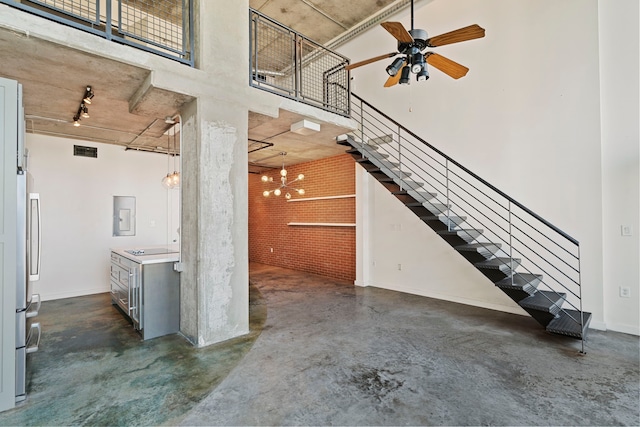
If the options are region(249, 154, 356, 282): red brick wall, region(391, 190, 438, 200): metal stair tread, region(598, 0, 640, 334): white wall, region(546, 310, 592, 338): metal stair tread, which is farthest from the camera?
region(249, 154, 356, 282): red brick wall

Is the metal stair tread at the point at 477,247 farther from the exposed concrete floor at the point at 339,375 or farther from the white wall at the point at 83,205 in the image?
the white wall at the point at 83,205

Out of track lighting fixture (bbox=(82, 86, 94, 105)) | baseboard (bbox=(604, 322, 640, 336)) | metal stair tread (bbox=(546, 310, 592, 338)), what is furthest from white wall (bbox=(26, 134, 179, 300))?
baseboard (bbox=(604, 322, 640, 336))

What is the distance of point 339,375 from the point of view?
9.59ft

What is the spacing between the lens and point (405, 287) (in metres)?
6.26

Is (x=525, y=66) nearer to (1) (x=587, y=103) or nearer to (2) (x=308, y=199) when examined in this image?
(1) (x=587, y=103)

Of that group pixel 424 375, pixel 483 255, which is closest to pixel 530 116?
pixel 483 255

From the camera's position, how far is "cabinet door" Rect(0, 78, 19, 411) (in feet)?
7.73

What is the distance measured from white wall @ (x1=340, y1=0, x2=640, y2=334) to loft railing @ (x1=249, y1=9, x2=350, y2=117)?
1.46 m

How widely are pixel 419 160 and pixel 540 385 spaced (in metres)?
4.11

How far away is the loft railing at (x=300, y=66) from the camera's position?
480 cm

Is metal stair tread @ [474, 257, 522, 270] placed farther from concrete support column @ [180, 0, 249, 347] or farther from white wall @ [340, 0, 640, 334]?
concrete support column @ [180, 0, 249, 347]

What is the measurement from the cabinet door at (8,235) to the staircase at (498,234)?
4472mm

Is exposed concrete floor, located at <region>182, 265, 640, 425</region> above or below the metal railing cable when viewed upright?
below

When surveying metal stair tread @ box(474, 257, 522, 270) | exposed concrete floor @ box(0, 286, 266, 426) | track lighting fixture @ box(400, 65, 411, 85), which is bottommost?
exposed concrete floor @ box(0, 286, 266, 426)
